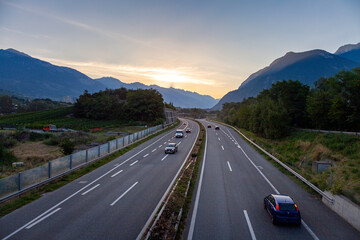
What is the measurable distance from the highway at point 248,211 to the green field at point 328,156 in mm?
1708

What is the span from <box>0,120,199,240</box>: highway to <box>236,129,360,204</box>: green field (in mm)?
11157

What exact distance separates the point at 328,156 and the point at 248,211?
27008mm

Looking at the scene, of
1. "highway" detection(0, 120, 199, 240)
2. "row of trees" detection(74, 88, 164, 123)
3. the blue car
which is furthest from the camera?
"row of trees" detection(74, 88, 164, 123)

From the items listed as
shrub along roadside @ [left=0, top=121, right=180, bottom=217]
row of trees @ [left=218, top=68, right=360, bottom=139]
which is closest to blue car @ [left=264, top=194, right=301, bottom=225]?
shrub along roadside @ [left=0, top=121, right=180, bottom=217]

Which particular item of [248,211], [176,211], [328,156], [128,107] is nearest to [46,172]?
[176,211]

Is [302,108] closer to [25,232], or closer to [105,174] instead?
[105,174]

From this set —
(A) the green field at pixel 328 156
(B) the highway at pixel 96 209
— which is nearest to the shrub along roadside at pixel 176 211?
(B) the highway at pixel 96 209

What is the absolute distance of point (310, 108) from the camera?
4922 cm

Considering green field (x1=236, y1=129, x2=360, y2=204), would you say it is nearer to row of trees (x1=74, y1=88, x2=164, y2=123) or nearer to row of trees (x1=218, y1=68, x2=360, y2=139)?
row of trees (x1=218, y1=68, x2=360, y2=139)

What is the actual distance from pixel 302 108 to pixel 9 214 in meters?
63.2

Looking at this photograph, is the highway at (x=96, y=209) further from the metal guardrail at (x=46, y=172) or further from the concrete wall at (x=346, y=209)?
the concrete wall at (x=346, y=209)

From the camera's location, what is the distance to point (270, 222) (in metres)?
11.4

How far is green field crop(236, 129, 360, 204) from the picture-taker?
17.0m

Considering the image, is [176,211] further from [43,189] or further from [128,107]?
[128,107]
